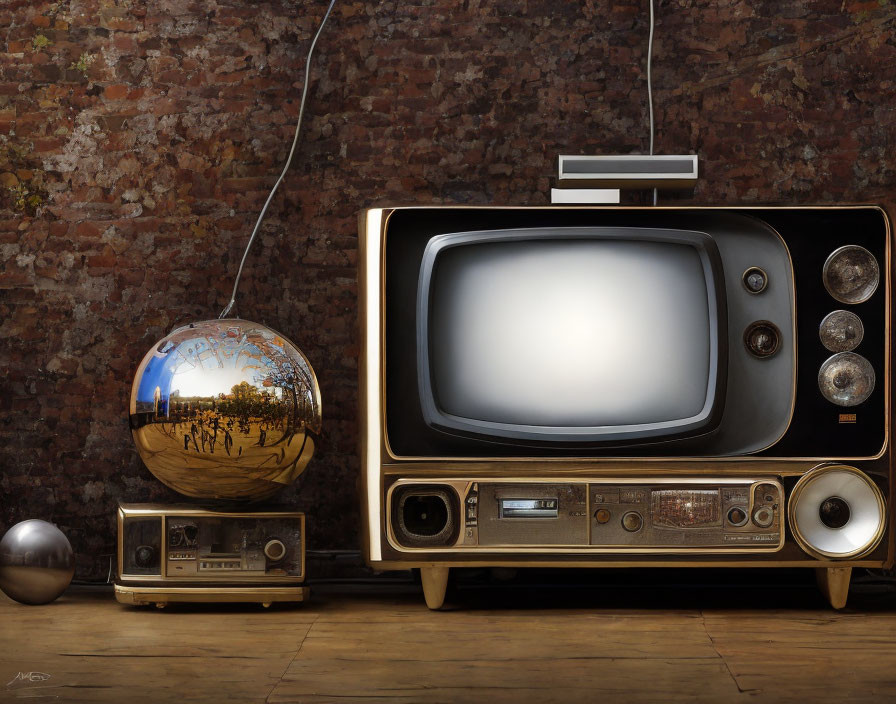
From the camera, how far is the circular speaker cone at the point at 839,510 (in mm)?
1472

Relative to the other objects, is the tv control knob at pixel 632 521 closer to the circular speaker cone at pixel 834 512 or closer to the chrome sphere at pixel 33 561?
the circular speaker cone at pixel 834 512

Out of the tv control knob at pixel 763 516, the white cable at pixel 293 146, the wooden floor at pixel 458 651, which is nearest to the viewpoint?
the wooden floor at pixel 458 651

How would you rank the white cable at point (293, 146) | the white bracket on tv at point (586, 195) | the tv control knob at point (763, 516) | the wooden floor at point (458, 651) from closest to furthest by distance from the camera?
the wooden floor at point (458, 651)
the tv control knob at point (763, 516)
the white bracket on tv at point (586, 195)
the white cable at point (293, 146)

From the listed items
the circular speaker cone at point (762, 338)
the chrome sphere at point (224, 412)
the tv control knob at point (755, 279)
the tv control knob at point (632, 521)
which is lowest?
the tv control knob at point (632, 521)

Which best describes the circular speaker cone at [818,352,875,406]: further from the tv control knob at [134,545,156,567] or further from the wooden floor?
the tv control knob at [134,545,156,567]

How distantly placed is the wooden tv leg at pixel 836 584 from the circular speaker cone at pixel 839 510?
0.07 metres

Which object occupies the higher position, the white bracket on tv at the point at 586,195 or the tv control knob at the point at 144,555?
the white bracket on tv at the point at 586,195

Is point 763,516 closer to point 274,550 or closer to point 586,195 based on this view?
point 586,195

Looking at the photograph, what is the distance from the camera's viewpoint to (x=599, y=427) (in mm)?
1485

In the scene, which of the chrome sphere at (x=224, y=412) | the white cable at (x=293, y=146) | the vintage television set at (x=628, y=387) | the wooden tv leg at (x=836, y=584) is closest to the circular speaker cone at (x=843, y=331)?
the vintage television set at (x=628, y=387)

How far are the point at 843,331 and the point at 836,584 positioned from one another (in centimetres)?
41
